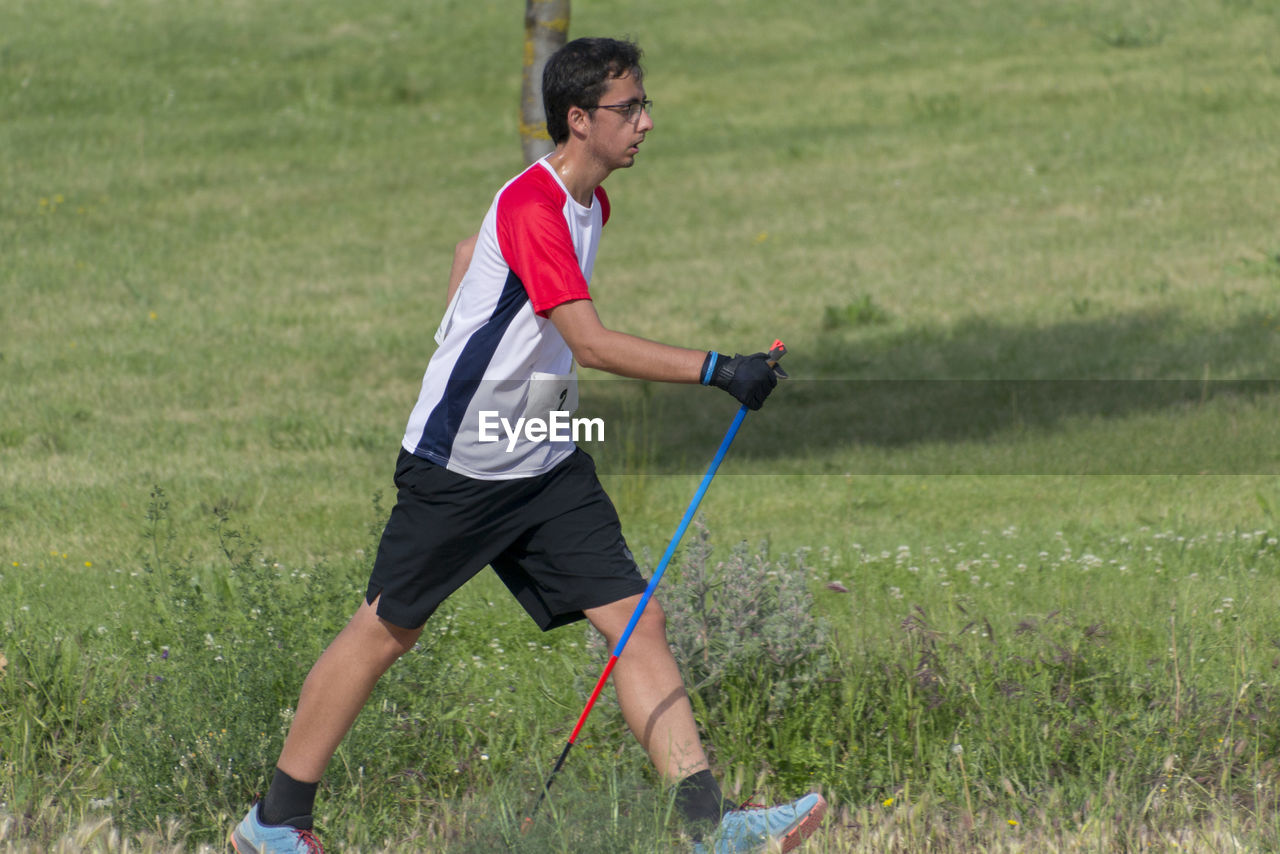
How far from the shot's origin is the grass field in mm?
4312

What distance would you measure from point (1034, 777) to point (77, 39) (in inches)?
872

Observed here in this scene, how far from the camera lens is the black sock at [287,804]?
3818 mm

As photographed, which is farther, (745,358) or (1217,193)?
(1217,193)

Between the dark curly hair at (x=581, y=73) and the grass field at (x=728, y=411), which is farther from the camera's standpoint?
the grass field at (x=728, y=411)

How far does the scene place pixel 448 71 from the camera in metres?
23.1

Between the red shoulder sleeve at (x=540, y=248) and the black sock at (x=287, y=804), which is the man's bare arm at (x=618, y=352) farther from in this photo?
the black sock at (x=287, y=804)

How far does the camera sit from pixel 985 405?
1000cm

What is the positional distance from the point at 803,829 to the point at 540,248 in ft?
5.13

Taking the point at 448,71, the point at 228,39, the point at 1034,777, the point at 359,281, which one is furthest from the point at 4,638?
the point at 228,39

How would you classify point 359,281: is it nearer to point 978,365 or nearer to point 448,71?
point 978,365

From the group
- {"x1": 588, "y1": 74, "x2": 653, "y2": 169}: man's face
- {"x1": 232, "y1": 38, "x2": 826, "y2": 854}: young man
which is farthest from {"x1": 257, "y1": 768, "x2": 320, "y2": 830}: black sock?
{"x1": 588, "y1": 74, "x2": 653, "y2": 169}: man's face

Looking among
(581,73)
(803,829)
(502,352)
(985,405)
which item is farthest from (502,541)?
(985,405)

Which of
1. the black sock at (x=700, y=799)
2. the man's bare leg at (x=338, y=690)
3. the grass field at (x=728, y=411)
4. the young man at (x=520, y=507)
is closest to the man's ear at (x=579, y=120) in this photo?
the young man at (x=520, y=507)

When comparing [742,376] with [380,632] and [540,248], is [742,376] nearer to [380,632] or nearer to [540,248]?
[540,248]
